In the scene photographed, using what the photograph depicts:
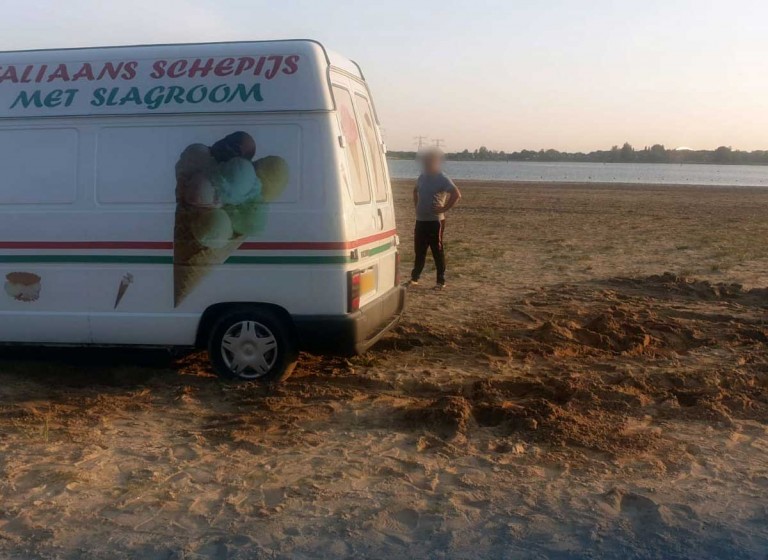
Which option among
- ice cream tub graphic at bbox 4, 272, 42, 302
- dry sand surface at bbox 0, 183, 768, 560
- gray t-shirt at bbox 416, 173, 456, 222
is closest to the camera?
dry sand surface at bbox 0, 183, 768, 560

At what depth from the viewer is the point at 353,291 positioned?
6.25 meters

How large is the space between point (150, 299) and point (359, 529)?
2.88 meters

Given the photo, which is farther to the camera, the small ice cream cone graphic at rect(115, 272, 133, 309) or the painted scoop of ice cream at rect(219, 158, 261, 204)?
the small ice cream cone graphic at rect(115, 272, 133, 309)

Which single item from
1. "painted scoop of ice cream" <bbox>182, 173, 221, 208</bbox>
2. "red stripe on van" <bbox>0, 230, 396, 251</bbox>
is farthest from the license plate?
"painted scoop of ice cream" <bbox>182, 173, 221, 208</bbox>

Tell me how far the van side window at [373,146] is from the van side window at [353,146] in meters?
0.17

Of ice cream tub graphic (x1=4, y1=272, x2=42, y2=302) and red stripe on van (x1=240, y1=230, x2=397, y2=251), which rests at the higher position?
red stripe on van (x1=240, y1=230, x2=397, y2=251)

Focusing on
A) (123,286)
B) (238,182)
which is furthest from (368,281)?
(123,286)

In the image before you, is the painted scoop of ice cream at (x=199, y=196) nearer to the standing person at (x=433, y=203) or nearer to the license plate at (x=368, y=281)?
the license plate at (x=368, y=281)

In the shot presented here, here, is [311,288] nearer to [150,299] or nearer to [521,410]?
[150,299]

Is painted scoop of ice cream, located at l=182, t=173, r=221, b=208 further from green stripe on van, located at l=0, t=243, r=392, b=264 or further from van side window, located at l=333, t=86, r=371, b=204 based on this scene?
van side window, located at l=333, t=86, r=371, b=204

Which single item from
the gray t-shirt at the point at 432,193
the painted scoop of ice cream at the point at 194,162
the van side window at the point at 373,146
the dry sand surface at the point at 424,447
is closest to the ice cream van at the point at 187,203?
the painted scoop of ice cream at the point at 194,162

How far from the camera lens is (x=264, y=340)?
6.43 m

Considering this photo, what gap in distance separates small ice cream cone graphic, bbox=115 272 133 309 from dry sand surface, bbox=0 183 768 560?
2.28 feet

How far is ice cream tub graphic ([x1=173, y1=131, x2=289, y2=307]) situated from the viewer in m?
6.22
